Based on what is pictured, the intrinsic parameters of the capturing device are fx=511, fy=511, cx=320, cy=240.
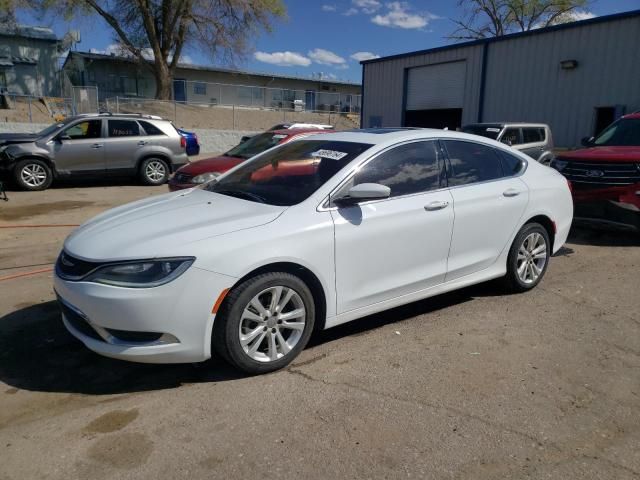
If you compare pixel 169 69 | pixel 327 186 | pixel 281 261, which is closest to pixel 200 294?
pixel 281 261

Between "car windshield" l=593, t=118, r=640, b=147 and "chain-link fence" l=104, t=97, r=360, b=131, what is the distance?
23.1m

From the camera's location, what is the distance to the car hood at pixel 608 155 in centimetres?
698

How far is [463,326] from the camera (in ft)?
13.9

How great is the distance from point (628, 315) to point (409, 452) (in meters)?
2.96

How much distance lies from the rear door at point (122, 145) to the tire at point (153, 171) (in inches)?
9.8

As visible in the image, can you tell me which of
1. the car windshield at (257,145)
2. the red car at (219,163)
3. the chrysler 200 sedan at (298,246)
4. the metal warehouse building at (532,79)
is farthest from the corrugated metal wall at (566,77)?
the chrysler 200 sedan at (298,246)

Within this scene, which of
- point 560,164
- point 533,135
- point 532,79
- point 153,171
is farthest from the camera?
point 532,79

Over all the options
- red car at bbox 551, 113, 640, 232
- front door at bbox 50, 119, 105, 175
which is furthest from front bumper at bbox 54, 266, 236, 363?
front door at bbox 50, 119, 105, 175

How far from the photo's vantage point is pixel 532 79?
Result: 57.5 ft

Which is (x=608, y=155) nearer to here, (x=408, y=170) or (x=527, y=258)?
(x=527, y=258)

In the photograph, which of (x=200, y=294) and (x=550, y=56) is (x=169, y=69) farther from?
(x=200, y=294)

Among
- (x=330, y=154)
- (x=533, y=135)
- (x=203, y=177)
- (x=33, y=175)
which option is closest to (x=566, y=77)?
(x=533, y=135)

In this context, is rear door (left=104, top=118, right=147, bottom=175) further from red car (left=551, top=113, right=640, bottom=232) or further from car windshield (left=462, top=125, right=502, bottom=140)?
red car (left=551, top=113, right=640, bottom=232)

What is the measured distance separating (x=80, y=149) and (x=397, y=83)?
15.3 metres
